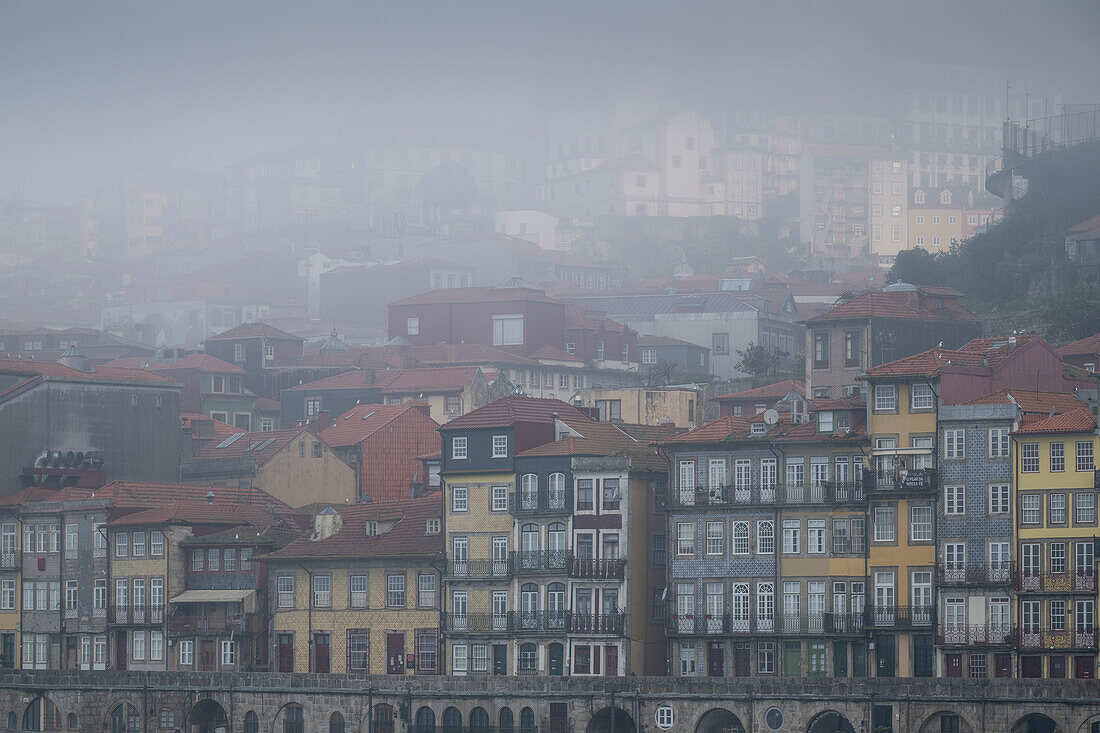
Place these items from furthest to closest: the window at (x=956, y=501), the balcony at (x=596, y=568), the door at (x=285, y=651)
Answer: the door at (x=285, y=651)
the balcony at (x=596, y=568)
the window at (x=956, y=501)

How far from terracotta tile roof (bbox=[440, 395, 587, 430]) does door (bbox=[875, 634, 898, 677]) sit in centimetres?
1734

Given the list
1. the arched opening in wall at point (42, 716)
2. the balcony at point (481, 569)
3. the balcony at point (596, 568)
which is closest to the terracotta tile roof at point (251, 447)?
the arched opening in wall at point (42, 716)

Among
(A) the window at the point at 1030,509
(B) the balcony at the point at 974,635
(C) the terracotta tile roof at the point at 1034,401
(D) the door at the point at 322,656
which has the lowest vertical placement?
(D) the door at the point at 322,656

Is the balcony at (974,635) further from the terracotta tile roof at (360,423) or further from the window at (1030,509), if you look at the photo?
the terracotta tile roof at (360,423)

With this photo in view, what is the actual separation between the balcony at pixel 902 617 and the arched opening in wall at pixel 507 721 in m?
13.5

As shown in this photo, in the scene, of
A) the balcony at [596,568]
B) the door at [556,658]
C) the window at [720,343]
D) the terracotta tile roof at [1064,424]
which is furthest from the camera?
the window at [720,343]

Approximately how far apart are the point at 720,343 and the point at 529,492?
2404 inches

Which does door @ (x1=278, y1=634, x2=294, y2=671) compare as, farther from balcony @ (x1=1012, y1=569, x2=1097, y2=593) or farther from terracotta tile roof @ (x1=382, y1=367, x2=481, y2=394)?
terracotta tile roof @ (x1=382, y1=367, x2=481, y2=394)

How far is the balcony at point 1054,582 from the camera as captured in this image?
2771 inches

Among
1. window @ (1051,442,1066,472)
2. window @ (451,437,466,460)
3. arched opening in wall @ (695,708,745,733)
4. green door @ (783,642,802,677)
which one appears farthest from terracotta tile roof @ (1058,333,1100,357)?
window @ (451,437,466,460)

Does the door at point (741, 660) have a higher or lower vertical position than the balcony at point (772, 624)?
lower

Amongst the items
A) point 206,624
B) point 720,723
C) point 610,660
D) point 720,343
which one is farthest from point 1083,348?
point 720,343

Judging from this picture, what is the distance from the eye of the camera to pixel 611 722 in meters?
73.9

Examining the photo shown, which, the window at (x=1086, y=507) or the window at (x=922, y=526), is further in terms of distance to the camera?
the window at (x=922, y=526)
